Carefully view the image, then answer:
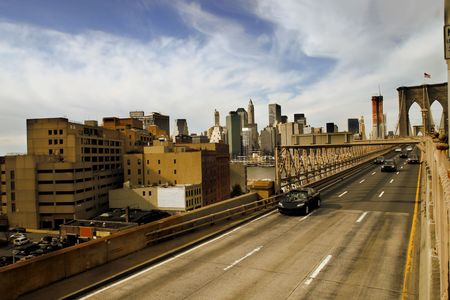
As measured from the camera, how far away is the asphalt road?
8984 millimetres

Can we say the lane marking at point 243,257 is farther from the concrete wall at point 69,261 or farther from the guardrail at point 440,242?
the guardrail at point 440,242

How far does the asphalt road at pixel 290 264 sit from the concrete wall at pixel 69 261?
4.86ft

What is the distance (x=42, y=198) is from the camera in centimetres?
10319

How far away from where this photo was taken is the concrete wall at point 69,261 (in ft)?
27.2

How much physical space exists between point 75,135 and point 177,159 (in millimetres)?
36909

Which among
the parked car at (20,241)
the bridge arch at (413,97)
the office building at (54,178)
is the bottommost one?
the parked car at (20,241)

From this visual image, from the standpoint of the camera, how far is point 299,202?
1869 cm

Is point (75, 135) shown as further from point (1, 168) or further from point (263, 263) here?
point (263, 263)

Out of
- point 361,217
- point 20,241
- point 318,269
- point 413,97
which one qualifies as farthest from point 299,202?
point 20,241

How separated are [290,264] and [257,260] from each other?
3.79ft

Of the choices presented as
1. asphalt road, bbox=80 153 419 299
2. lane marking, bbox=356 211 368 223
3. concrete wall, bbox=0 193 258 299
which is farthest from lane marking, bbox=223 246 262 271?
lane marking, bbox=356 211 368 223

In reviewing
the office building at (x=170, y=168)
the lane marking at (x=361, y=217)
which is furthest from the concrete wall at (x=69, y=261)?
the office building at (x=170, y=168)

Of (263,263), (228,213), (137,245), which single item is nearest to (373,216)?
(228,213)

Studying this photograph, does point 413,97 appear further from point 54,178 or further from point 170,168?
point 54,178
